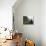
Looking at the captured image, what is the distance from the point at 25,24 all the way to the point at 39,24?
65 centimetres

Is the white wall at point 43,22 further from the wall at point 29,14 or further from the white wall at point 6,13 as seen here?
the white wall at point 6,13

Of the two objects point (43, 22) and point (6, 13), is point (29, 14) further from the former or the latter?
point (6, 13)

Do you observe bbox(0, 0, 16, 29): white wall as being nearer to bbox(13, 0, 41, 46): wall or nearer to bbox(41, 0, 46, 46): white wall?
bbox(13, 0, 41, 46): wall

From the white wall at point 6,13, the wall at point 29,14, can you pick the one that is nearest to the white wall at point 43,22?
the wall at point 29,14

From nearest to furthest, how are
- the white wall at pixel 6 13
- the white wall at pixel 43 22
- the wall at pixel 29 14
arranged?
1. the white wall at pixel 6 13
2. the white wall at pixel 43 22
3. the wall at pixel 29 14

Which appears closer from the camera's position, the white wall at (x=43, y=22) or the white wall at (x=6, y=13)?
the white wall at (x=6, y=13)

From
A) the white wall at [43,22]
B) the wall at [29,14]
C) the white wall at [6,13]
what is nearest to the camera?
the white wall at [6,13]

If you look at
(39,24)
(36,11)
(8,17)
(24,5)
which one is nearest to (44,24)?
(39,24)

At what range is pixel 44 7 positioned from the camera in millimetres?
4535

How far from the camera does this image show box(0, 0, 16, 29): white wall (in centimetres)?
380

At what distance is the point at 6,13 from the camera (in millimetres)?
3867

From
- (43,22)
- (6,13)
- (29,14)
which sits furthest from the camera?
(29,14)

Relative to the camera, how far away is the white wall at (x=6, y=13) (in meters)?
3.80

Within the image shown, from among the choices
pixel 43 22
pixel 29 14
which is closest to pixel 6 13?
pixel 29 14
